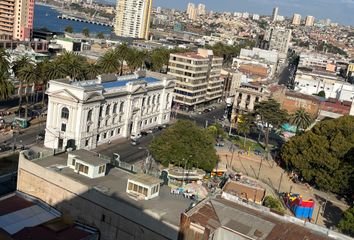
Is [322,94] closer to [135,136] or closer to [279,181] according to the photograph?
[279,181]

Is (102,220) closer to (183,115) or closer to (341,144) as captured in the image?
(341,144)

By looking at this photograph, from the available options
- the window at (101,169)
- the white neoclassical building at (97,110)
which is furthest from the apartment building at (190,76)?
the window at (101,169)

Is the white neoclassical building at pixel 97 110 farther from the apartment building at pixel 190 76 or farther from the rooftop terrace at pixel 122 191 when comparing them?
the rooftop terrace at pixel 122 191

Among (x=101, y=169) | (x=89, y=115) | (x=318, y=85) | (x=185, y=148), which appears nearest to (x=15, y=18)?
(x=89, y=115)

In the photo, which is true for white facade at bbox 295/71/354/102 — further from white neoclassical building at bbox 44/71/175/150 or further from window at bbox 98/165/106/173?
window at bbox 98/165/106/173

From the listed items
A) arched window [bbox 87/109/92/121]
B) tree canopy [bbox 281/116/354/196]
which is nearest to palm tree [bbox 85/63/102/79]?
arched window [bbox 87/109/92/121]

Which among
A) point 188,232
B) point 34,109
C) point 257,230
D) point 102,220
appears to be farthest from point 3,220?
point 34,109
